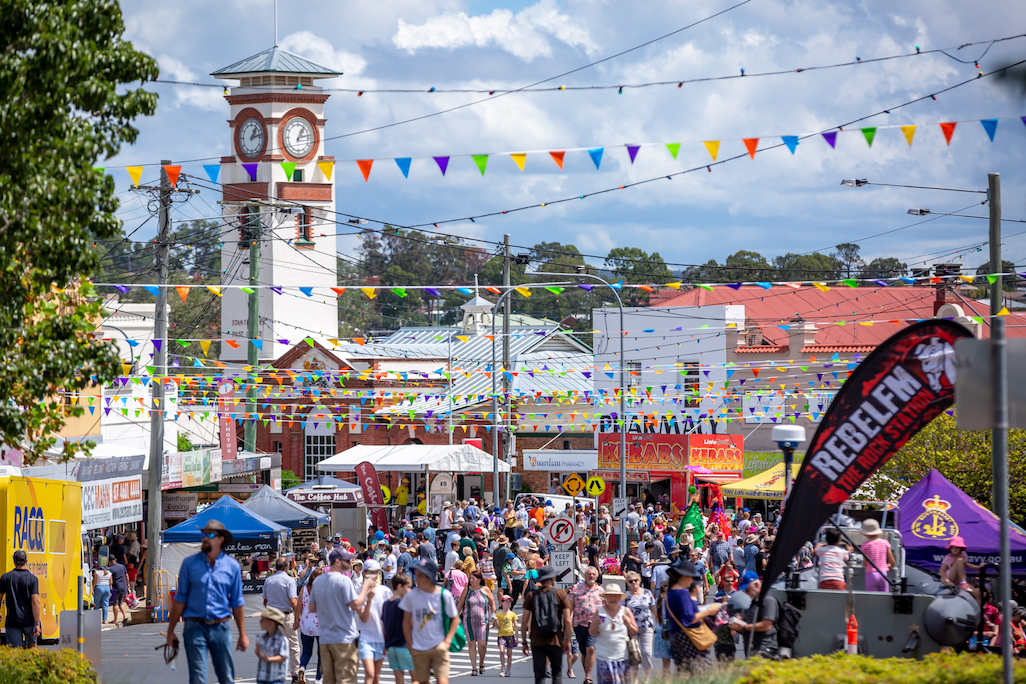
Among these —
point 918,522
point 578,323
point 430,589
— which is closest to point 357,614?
point 430,589

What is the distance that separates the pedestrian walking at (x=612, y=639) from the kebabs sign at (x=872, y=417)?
149cm

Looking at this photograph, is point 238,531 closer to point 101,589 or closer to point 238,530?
point 238,530

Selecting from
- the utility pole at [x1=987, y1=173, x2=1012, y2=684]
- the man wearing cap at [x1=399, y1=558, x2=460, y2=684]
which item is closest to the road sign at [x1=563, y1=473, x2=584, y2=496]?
the man wearing cap at [x1=399, y1=558, x2=460, y2=684]

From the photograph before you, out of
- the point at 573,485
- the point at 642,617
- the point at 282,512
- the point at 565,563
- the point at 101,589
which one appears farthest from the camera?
the point at 573,485

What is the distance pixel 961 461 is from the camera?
2588cm

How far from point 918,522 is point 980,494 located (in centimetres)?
954

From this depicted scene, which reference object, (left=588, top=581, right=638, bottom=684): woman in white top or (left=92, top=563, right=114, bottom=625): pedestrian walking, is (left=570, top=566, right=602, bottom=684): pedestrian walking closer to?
(left=588, top=581, right=638, bottom=684): woman in white top

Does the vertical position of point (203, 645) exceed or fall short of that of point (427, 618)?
it falls short

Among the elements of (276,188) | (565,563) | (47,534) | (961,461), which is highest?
(276,188)

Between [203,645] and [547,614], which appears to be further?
[547,614]

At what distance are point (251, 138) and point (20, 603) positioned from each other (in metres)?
55.3

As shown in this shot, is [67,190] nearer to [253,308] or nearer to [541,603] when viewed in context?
[541,603]

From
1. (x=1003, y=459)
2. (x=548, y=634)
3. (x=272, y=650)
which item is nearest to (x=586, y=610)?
(x=548, y=634)

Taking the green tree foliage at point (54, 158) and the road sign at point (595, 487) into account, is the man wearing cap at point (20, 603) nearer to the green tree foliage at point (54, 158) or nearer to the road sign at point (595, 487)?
the green tree foliage at point (54, 158)
